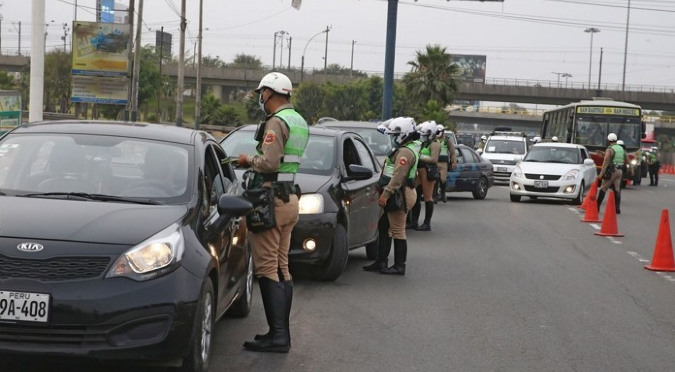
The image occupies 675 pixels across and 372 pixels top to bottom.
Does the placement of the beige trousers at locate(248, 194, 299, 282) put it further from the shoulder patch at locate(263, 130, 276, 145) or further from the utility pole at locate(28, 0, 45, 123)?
the utility pole at locate(28, 0, 45, 123)

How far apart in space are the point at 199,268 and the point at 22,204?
3.87 ft

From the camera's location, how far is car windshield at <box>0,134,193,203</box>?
6832 millimetres

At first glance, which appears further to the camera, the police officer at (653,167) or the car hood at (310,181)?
the police officer at (653,167)

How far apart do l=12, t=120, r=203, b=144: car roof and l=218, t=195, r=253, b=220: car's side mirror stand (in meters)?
→ 0.81

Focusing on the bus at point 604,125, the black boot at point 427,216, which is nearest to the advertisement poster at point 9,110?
the black boot at point 427,216

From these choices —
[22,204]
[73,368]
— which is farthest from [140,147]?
[73,368]

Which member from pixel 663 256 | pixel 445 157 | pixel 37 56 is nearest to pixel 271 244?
pixel 663 256

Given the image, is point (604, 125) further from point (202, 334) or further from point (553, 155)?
point (202, 334)

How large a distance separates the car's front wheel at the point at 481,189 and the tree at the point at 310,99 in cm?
7217

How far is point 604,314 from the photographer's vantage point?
9664 mm

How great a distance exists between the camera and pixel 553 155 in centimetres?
2812

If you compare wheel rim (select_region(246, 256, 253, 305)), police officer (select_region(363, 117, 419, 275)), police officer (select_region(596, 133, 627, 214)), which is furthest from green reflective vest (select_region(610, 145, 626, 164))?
wheel rim (select_region(246, 256, 253, 305))

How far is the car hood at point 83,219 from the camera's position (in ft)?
19.2

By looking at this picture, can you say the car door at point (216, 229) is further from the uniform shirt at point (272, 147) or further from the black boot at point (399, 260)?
the black boot at point (399, 260)
